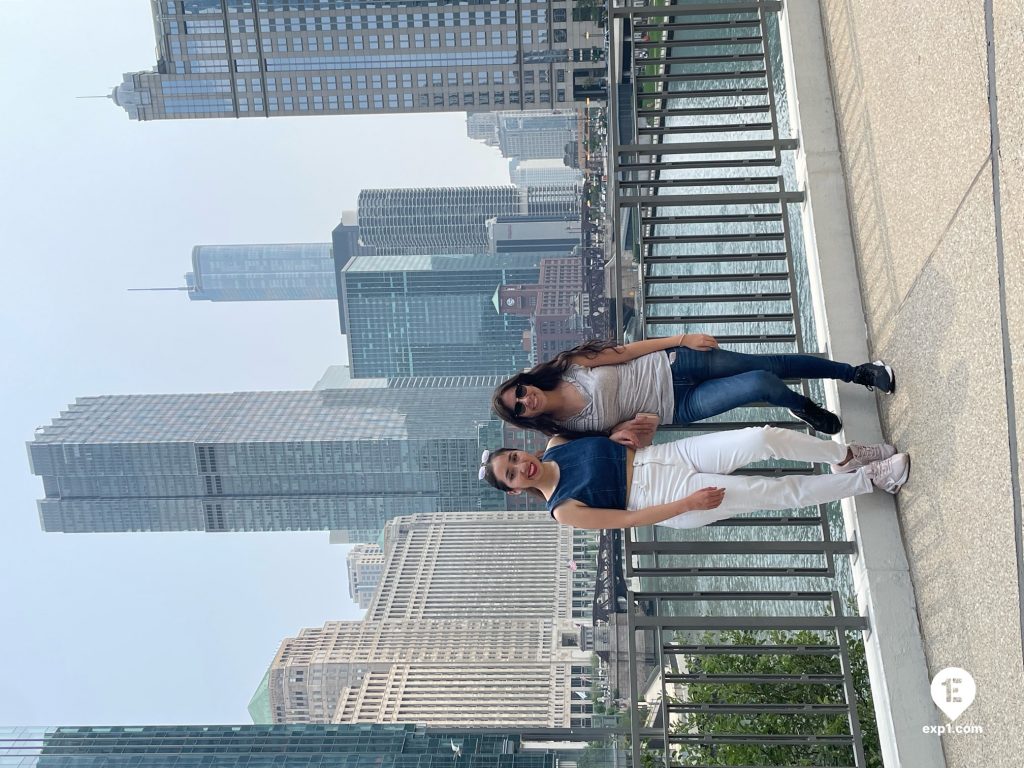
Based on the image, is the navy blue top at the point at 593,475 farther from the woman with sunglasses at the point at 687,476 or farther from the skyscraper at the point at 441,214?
the skyscraper at the point at 441,214

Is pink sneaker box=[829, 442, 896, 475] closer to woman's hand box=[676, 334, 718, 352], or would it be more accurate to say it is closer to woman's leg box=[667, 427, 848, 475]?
woman's leg box=[667, 427, 848, 475]

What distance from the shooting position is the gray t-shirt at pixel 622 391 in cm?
530

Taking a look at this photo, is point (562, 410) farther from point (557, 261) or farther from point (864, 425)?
point (557, 261)

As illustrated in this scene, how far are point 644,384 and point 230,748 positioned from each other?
58.2m

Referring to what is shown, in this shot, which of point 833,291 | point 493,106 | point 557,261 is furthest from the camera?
point 557,261

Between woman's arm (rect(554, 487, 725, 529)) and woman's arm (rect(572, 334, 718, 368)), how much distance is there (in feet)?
2.95

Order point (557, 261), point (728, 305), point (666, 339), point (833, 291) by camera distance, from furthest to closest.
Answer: point (557, 261)
point (728, 305)
point (833, 291)
point (666, 339)

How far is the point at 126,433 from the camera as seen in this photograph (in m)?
131

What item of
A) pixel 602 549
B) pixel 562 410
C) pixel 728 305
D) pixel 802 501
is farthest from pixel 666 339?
pixel 602 549

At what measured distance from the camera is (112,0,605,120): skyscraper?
3420 inches

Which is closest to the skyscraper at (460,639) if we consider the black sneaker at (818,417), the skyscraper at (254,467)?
the skyscraper at (254,467)

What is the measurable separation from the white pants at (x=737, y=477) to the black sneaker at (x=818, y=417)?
30 cm

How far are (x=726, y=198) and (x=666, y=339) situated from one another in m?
1.82

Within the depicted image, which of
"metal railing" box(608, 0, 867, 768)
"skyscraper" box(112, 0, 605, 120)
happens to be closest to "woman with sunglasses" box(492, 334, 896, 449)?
"metal railing" box(608, 0, 867, 768)
